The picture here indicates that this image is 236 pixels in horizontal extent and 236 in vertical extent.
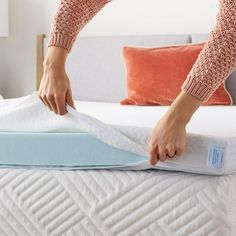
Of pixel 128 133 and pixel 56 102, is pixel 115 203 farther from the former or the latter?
pixel 56 102

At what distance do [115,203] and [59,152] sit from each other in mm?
201

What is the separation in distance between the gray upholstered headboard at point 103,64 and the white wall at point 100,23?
179 mm

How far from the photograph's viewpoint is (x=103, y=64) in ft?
10.8

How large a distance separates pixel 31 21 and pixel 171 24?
1.01 meters

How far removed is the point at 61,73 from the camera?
1452mm

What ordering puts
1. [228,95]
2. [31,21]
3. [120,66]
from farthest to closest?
[31,21] < [120,66] < [228,95]

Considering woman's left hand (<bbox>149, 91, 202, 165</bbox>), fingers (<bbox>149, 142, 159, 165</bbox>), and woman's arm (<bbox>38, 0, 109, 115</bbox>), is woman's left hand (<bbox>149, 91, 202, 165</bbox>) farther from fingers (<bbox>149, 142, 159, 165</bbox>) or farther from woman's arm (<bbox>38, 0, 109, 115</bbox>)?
woman's arm (<bbox>38, 0, 109, 115</bbox>)

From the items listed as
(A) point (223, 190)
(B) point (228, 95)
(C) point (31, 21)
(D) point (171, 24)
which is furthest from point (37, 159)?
(C) point (31, 21)

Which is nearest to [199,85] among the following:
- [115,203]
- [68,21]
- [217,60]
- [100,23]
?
[217,60]

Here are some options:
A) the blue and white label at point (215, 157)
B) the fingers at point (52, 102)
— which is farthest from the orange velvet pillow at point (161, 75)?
the blue and white label at point (215, 157)

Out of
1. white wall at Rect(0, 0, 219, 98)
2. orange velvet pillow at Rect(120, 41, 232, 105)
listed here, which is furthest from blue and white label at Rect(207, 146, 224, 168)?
white wall at Rect(0, 0, 219, 98)

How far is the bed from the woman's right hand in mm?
169

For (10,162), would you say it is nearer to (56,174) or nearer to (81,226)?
(56,174)

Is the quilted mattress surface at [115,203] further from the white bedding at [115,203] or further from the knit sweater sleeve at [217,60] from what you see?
the knit sweater sleeve at [217,60]
